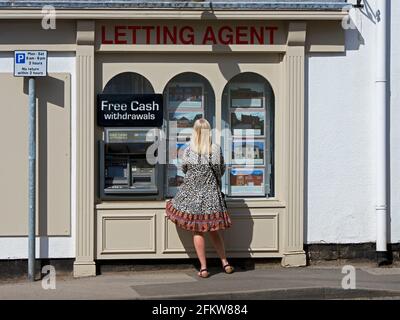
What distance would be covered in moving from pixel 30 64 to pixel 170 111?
193cm

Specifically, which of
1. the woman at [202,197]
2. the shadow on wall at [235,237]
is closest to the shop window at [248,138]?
the shadow on wall at [235,237]

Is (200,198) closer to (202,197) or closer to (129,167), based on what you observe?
(202,197)

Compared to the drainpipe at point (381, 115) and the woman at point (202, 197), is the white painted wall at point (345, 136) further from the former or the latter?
the woman at point (202, 197)

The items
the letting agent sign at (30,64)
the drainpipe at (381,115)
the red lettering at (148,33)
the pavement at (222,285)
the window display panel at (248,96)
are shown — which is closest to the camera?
the pavement at (222,285)

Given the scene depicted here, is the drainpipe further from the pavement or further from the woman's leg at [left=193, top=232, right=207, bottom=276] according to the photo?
the woman's leg at [left=193, top=232, right=207, bottom=276]

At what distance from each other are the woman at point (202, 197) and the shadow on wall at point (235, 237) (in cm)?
33

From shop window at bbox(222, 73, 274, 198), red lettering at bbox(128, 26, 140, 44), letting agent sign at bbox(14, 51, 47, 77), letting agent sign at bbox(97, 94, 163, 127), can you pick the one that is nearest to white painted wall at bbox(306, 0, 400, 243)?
shop window at bbox(222, 73, 274, 198)

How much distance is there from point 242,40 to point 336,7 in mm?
1254

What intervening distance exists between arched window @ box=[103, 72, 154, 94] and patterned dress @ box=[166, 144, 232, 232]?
3.50ft

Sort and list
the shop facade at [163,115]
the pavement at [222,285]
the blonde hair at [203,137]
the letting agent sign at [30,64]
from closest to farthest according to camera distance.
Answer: the pavement at [222,285], the letting agent sign at [30,64], the blonde hair at [203,137], the shop facade at [163,115]

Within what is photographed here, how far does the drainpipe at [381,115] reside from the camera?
1181cm

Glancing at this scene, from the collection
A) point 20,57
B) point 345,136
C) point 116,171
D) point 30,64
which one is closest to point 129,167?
point 116,171

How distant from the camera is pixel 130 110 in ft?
38.7

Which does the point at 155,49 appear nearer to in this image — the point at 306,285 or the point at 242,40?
the point at 242,40
